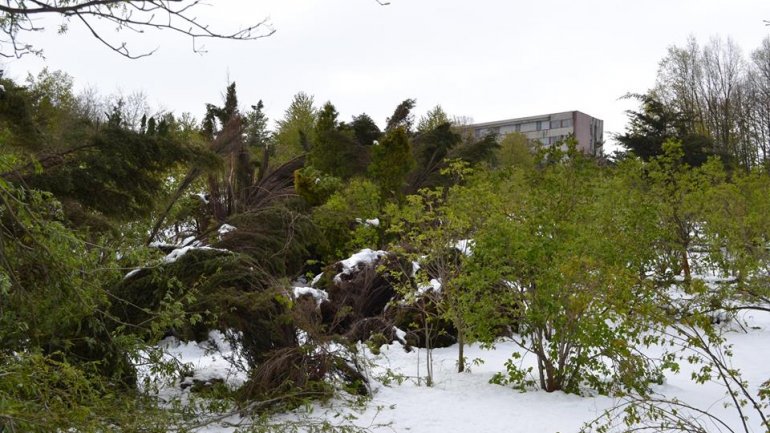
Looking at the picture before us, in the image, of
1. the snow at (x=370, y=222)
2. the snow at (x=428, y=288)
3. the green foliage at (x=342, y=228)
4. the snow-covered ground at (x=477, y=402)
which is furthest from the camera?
the snow at (x=370, y=222)

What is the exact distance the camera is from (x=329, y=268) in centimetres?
923

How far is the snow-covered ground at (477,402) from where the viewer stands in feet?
17.0

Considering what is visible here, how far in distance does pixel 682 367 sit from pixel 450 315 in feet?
9.02

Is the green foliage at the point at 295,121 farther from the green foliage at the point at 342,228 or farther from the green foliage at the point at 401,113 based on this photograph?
the green foliage at the point at 342,228

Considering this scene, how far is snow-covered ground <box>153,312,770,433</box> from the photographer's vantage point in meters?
5.18

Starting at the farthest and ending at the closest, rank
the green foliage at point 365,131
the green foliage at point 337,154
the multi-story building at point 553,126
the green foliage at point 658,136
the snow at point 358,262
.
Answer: the multi-story building at point 553,126, the green foliage at point 658,136, the green foliage at point 365,131, the green foliage at point 337,154, the snow at point 358,262

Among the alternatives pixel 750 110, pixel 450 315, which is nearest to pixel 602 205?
pixel 450 315

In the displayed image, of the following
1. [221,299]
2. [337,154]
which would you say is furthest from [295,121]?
[221,299]

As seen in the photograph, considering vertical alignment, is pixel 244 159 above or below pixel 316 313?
above

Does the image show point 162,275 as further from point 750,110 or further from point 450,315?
point 750,110

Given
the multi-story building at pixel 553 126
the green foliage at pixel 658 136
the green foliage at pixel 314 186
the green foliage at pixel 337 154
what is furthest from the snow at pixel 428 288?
the multi-story building at pixel 553 126

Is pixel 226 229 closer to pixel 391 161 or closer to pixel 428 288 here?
pixel 428 288

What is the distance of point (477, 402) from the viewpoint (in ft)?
19.2

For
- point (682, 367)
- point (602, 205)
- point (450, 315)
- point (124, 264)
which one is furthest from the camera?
point (602, 205)
